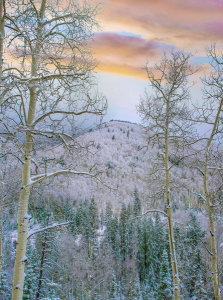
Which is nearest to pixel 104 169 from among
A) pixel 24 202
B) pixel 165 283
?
pixel 24 202

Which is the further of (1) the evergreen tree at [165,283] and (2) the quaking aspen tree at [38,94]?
(1) the evergreen tree at [165,283]

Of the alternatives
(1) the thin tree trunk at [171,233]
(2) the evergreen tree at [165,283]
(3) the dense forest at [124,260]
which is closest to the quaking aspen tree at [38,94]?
(1) the thin tree trunk at [171,233]

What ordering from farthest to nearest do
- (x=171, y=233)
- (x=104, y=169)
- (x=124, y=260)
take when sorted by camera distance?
(x=124, y=260)
(x=171, y=233)
(x=104, y=169)

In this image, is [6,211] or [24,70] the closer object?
[24,70]

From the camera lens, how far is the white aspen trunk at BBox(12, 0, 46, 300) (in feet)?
11.6

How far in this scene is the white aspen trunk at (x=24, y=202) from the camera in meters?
3.53

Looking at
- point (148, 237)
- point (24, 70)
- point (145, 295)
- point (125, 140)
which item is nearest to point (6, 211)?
point (24, 70)

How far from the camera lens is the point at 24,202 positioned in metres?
3.78

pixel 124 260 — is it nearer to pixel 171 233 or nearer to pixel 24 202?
pixel 171 233

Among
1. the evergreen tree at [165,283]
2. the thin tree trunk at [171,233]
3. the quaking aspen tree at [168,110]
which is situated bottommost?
the evergreen tree at [165,283]

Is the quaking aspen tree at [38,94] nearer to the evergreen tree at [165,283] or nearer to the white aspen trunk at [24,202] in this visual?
the white aspen trunk at [24,202]

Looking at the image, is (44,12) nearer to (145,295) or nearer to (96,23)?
(96,23)

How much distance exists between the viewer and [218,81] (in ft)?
20.9

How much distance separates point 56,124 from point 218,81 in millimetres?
4650
